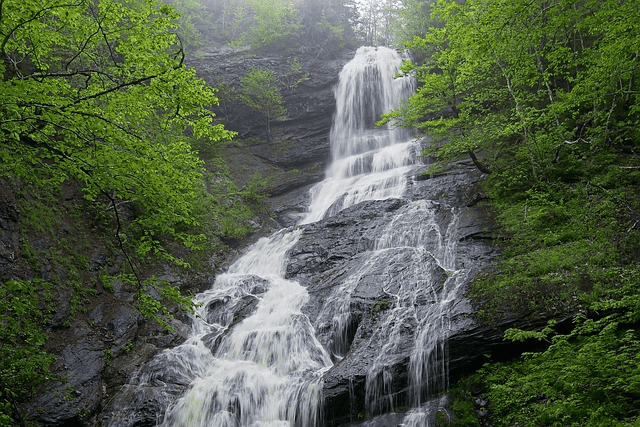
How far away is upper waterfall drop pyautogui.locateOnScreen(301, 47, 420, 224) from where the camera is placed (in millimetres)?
15852

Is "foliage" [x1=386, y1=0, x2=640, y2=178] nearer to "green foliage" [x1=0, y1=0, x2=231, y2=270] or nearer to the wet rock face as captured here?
the wet rock face

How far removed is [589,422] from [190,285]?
33.5 feet

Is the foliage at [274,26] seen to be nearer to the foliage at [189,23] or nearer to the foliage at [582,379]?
the foliage at [189,23]

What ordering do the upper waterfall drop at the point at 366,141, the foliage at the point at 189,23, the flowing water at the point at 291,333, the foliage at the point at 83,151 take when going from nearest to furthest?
the foliage at the point at 83,151, the flowing water at the point at 291,333, the upper waterfall drop at the point at 366,141, the foliage at the point at 189,23

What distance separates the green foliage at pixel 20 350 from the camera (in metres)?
4.14

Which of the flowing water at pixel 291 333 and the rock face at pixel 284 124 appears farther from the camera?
the rock face at pixel 284 124

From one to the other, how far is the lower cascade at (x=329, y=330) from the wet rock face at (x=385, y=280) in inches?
1.0

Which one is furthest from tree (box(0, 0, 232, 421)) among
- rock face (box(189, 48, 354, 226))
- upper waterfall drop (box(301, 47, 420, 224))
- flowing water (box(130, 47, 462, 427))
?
rock face (box(189, 48, 354, 226))

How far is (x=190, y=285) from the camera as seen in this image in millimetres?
11727

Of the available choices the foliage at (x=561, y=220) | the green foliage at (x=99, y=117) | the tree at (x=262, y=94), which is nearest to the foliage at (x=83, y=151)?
the green foliage at (x=99, y=117)

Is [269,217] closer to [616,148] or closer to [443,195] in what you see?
[443,195]

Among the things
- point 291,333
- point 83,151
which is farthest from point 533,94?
point 83,151

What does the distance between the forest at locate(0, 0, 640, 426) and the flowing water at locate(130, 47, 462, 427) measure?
3.39 feet

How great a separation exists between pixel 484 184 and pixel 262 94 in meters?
13.8
